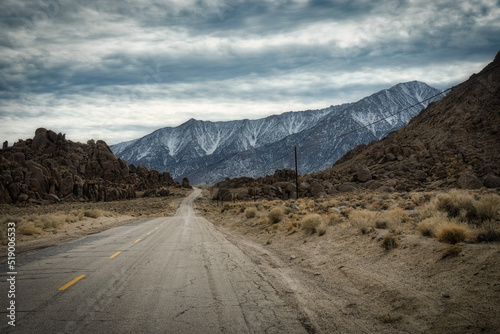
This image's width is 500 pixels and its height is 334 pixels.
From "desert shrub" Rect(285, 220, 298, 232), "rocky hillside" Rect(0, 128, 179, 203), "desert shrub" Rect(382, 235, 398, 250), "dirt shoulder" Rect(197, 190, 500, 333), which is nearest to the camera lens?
"dirt shoulder" Rect(197, 190, 500, 333)

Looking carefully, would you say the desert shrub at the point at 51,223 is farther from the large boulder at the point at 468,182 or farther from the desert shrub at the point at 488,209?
the large boulder at the point at 468,182

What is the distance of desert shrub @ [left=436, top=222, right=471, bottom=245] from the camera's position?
698 centimetres

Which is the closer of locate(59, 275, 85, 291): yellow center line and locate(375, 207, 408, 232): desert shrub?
locate(59, 275, 85, 291): yellow center line

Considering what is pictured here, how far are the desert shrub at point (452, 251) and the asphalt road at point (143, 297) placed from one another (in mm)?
3738

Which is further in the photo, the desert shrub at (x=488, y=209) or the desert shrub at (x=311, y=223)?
the desert shrub at (x=311, y=223)

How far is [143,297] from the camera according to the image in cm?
575

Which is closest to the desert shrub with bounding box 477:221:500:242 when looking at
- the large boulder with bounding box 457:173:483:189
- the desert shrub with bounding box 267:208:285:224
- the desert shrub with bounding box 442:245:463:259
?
the desert shrub with bounding box 442:245:463:259

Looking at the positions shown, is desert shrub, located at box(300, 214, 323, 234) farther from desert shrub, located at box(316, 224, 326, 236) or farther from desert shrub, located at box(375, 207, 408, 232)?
desert shrub, located at box(375, 207, 408, 232)

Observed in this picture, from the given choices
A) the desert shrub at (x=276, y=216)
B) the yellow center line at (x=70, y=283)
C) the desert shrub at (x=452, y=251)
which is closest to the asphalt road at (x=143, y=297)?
the yellow center line at (x=70, y=283)

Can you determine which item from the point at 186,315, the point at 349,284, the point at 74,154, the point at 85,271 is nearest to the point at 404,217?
the point at 349,284

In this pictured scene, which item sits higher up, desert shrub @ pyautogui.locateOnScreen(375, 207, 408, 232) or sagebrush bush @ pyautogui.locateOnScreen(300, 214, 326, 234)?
desert shrub @ pyautogui.locateOnScreen(375, 207, 408, 232)

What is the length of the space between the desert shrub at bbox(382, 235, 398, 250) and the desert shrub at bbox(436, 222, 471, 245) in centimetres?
119

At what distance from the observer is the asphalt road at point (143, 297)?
4.54 m

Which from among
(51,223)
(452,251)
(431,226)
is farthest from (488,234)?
(51,223)
